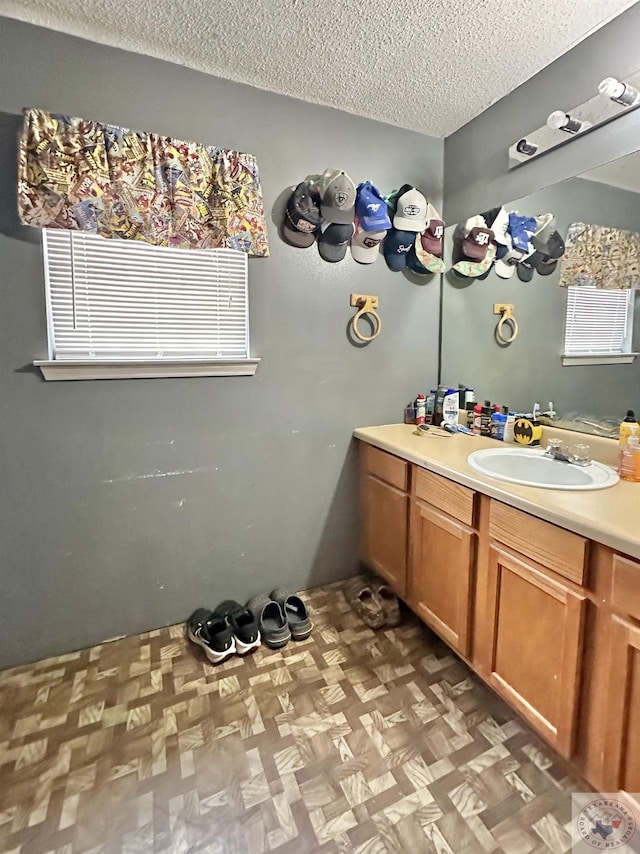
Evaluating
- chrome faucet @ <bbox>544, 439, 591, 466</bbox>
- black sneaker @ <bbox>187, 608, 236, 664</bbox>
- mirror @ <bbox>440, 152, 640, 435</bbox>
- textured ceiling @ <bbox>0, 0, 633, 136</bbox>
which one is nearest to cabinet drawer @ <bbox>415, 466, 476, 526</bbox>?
chrome faucet @ <bbox>544, 439, 591, 466</bbox>

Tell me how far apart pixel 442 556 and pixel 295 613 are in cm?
77

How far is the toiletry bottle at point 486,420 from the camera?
207cm

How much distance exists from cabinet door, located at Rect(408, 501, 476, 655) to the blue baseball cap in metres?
1.25

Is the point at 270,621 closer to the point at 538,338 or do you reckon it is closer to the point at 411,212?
the point at 538,338

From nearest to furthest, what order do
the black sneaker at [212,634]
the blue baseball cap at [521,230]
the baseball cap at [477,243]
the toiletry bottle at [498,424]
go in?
1. the black sneaker at [212,634]
2. the blue baseball cap at [521,230]
3. the toiletry bottle at [498,424]
4. the baseball cap at [477,243]

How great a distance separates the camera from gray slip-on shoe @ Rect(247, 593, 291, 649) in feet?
6.05

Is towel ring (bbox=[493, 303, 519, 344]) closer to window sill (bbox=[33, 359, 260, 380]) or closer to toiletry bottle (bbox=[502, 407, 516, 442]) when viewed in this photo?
toiletry bottle (bbox=[502, 407, 516, 442])

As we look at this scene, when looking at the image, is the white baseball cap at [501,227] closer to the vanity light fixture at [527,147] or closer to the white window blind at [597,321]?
the vanity light fixture at [527,147]

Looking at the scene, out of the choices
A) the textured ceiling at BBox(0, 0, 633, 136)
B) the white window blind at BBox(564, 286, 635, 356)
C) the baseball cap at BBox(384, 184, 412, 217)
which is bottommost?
the white window blind at BBox(564, 286, 635, 356)

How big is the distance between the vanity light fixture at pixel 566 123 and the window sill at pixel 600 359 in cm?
85

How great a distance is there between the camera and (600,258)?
162 centimetres

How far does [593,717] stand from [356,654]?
2.97 ft

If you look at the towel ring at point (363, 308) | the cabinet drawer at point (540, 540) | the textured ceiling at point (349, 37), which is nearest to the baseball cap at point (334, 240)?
the towel ring at point (363, 308)

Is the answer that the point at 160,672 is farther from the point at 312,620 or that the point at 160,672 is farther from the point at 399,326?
the point at 399,326
